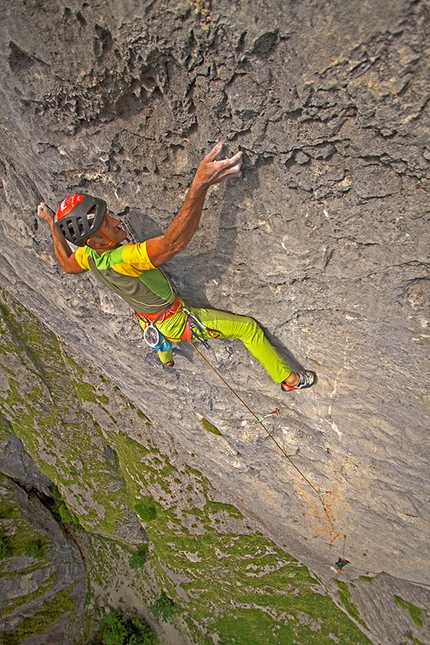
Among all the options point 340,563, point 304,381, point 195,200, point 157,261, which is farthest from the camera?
point 340,563

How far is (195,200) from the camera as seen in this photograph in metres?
3.38

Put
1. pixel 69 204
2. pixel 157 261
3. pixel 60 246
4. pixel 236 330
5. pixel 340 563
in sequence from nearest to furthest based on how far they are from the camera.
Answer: pixel 69 204 < pixel 157 261 < pixel 60 246 < pixel 236 330 < pixel 340 563

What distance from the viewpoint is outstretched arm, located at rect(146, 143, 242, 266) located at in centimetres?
330

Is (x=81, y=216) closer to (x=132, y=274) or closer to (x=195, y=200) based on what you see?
(x=132, y=274)

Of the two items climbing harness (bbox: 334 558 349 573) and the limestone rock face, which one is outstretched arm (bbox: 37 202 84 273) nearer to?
the limestone rock face

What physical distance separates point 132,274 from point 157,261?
0.43 metres

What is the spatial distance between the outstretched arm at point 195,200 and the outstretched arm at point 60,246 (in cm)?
149

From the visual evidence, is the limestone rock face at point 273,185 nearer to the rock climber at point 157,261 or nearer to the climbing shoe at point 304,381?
the climbing shoe at point 304,381

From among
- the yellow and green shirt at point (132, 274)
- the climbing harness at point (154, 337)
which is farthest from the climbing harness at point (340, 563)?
the yellow and green shirt at point (132, 274)

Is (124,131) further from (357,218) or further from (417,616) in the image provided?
(417,616)

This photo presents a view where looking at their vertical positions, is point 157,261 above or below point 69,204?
below

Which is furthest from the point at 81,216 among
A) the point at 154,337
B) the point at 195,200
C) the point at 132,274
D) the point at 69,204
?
the point at 154,337

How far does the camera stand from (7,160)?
4.92 m

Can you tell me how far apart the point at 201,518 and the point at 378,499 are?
5.62 metres
